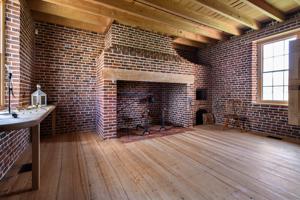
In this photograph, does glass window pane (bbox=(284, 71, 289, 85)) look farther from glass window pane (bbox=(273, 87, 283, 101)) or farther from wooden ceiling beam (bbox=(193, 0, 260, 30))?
wooden ceiling beam (bbox=(193, 0, 260, 30))

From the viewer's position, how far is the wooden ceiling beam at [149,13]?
319 centimetres

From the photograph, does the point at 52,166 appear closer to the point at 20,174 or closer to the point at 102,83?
the point at 20,174

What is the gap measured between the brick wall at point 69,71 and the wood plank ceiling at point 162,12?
0.30 meters

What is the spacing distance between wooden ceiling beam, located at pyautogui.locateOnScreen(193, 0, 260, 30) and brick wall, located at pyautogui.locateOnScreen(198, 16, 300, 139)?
0.54 meters

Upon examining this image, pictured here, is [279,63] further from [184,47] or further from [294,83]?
[184,47]

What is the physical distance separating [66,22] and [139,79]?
248 cm

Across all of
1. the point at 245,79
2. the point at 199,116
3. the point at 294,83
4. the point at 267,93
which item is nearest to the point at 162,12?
the point at 245,79

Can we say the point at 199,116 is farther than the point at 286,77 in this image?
Yes

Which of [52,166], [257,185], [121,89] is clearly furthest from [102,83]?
[257,185]

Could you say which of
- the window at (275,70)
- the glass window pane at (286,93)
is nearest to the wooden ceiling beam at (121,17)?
the window at (275,70)

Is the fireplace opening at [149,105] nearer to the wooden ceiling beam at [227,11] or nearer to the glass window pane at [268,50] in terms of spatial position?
the wooden ceiling beam at [227,11]

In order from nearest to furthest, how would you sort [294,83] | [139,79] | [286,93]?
[294,83] < [286,93] < [139,79]

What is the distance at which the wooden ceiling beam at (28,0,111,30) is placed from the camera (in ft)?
11.2

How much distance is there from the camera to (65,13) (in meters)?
3.69
